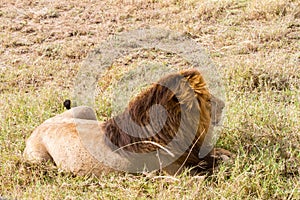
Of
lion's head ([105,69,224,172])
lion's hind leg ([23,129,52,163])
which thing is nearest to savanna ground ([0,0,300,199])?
lion's hind leg ([23,129,52,163])

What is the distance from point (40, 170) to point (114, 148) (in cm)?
66

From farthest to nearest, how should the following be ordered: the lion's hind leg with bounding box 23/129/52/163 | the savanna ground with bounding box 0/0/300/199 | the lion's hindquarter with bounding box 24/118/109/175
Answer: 1. the lion's hind leg with bounding box 23/129/52/163
2. the lion's hindquarter with bounding box 24/118/109/175
3. the savanna ground with bounding box 0/0/300/199

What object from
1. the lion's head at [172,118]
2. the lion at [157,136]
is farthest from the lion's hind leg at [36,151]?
the lion's head at [172,118]

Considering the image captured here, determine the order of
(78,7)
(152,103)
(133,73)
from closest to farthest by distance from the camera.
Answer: (152,103)
(133,73)
(78,7)

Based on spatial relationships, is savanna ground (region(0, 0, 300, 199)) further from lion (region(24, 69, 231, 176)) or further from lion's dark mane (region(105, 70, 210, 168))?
lion's dark mane (region(105, 70, 210, 168))

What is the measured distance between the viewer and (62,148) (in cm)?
448

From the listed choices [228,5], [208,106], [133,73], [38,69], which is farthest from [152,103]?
[228,5]

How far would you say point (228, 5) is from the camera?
8.55 m

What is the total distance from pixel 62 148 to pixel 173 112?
96cm

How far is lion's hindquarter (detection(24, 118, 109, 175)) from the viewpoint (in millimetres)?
Result: 4367

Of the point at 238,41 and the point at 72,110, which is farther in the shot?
the point at 238,41

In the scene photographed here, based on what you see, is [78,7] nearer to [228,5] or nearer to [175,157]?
[228,5]

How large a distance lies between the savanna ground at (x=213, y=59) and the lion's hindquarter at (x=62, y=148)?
0.08 m

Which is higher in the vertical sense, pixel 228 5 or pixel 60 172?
pixel 228 5
